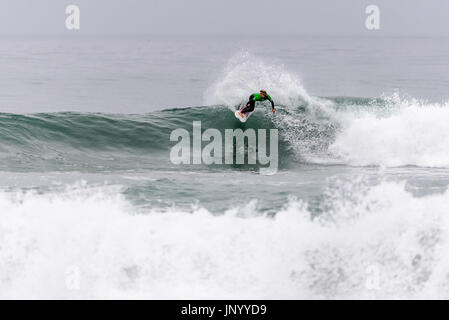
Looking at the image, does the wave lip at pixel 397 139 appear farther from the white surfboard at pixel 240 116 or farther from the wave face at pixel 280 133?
the white surfboard at pixel 240 116

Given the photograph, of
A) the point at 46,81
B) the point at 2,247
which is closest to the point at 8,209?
the point at 2,247

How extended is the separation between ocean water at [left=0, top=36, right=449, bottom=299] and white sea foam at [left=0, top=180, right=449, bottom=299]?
0.08 ft

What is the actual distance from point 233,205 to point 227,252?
2.26 m

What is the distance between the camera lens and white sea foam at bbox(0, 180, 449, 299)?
10.6m

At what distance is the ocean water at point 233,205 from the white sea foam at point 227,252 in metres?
0.02

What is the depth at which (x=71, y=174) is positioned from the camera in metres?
16.1

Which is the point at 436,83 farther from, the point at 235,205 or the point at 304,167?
the point at 235,205

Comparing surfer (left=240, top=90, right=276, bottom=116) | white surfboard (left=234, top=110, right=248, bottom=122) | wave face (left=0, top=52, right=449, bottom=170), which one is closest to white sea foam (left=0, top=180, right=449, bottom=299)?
wave face (left=0, top=52, right=449, bottom=170)

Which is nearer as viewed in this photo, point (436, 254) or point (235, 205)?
point (436, 254)

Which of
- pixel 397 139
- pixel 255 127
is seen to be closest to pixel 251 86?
pixel 255 127

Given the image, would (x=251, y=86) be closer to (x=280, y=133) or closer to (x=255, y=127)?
(x=255, y=127)

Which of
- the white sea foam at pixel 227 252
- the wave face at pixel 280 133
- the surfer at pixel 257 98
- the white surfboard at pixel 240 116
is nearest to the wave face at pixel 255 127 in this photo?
the wave face at pixel 280 133
